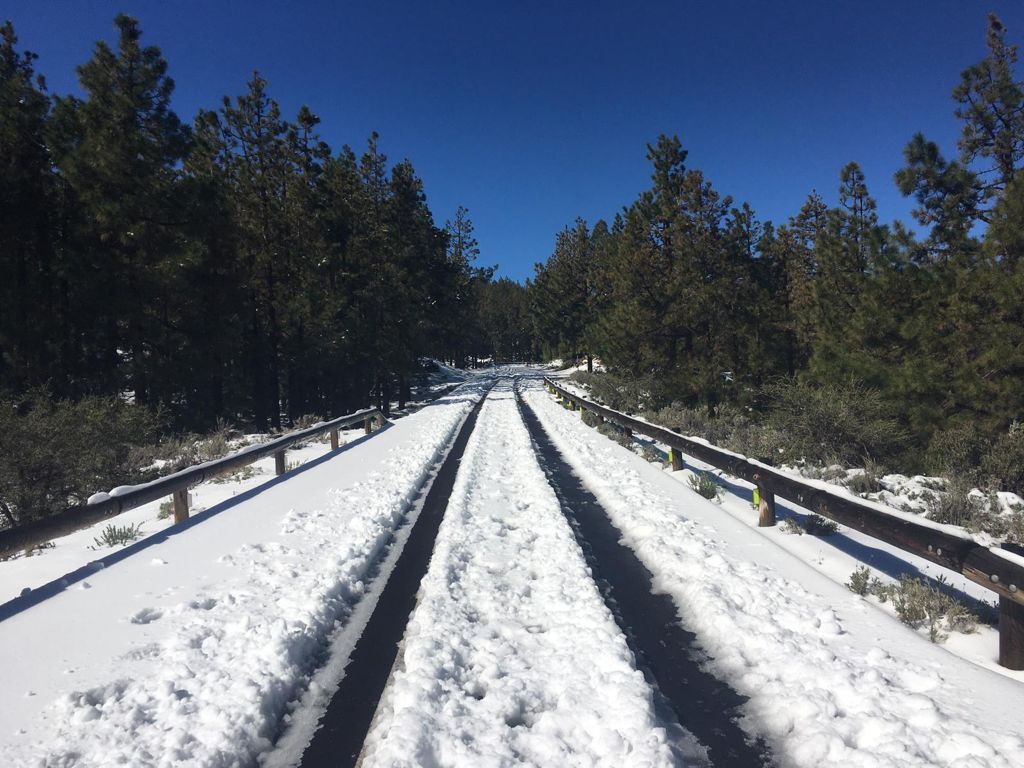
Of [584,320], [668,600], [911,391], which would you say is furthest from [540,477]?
[584,320]

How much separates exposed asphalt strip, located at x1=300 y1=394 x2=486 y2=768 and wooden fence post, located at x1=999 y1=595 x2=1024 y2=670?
392 cm

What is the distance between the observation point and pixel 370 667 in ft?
12.4

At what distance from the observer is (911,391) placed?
10992 mm

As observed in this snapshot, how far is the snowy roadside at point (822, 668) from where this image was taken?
281cm

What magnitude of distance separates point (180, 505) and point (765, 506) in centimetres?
744

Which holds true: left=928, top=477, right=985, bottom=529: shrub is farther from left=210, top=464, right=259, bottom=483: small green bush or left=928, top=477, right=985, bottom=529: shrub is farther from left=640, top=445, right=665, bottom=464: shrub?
left=210, top=464, right=259, bottom=483: small green bush

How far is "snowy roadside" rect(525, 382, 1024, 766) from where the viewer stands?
2.81 metres

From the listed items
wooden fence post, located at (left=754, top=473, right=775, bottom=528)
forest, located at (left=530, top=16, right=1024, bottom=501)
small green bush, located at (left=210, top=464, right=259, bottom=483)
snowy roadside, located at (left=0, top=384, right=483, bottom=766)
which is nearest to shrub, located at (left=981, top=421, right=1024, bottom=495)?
forest, located at (left=530, top=16, right=1024, bottom=501)

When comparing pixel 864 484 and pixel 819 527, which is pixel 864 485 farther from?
pixel 819 527

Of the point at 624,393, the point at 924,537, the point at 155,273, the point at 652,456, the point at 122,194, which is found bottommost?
the point at 652,456

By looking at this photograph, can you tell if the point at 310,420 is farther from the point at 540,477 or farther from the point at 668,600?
the point at 668,600

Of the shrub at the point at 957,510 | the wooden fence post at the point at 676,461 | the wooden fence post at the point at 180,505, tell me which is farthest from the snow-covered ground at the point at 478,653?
the wooden fence post at the point at 676,461

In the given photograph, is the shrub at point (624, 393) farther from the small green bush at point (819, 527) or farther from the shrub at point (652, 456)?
the small green bush at point (819, 527)

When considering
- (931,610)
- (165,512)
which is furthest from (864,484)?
(165,512)
